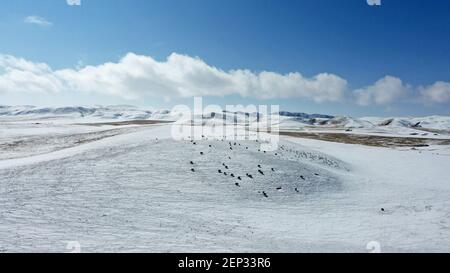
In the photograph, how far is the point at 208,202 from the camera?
18.7m

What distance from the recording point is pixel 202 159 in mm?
25578

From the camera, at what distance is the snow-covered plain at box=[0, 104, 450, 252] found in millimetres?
13219

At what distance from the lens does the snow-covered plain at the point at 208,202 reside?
13219mm

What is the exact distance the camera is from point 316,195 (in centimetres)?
2178

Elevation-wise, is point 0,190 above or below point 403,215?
above

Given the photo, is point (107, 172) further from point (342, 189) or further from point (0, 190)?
point (342, 189)

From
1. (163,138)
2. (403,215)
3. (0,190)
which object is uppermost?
(163,138)
